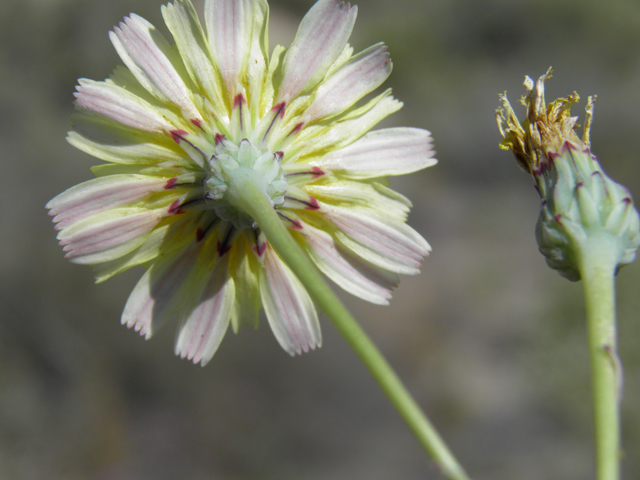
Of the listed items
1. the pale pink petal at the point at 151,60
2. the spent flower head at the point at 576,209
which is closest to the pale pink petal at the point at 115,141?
the pale pink petal at the point at 151,60

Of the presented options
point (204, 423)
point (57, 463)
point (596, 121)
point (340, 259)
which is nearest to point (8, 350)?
point (57, 463)

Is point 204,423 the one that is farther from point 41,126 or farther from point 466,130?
point 466,130

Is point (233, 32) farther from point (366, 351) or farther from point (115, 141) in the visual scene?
point (366, 351)

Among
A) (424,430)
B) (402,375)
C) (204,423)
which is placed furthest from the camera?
(402,375)

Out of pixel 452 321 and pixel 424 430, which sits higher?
pixel 452 321

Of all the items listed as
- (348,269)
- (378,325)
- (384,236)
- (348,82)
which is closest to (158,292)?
(348,269)

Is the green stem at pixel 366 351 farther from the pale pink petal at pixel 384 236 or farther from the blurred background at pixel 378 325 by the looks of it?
the blurred background at pixel 378 325

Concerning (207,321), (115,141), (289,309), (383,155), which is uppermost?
(383,155)
